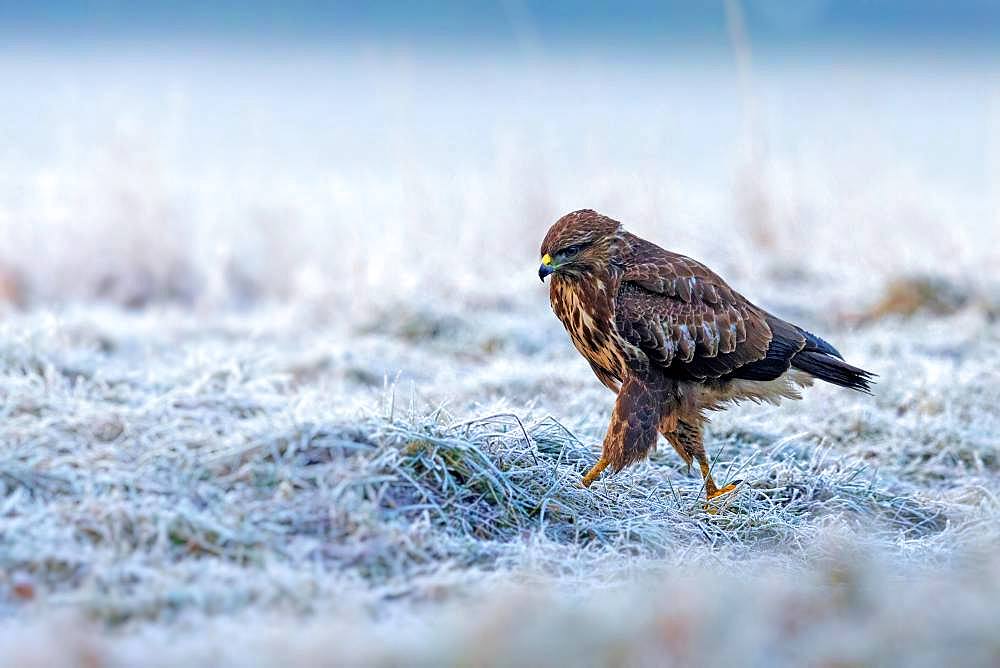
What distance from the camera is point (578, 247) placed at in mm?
4855

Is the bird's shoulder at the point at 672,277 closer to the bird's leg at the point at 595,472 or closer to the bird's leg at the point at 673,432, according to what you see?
the bird's leg at the point at 673,432

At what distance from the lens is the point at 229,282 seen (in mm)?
9977

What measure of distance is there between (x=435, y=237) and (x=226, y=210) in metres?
1.87

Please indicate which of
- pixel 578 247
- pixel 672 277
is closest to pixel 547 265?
pixel 578 247

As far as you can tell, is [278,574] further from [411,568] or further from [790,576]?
[790,576]

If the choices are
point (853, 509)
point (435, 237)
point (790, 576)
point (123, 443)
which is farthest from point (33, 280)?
point (790, 576)

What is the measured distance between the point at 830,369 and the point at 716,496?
0.66m

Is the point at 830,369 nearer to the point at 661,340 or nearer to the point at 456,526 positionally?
the point at 661,340

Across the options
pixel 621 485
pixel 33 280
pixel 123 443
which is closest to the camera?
pixel 123 443

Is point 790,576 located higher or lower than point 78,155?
lower

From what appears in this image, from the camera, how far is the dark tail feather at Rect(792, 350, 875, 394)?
5.02 metres

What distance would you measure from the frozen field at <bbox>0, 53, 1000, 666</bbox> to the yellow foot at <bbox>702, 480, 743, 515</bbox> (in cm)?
5

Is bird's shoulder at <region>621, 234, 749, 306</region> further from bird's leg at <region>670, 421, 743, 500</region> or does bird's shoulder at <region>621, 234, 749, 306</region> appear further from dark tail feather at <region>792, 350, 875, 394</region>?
bird's leg at <region>670, 421, 743, 500</region>

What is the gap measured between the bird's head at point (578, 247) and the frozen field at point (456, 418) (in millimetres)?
583
